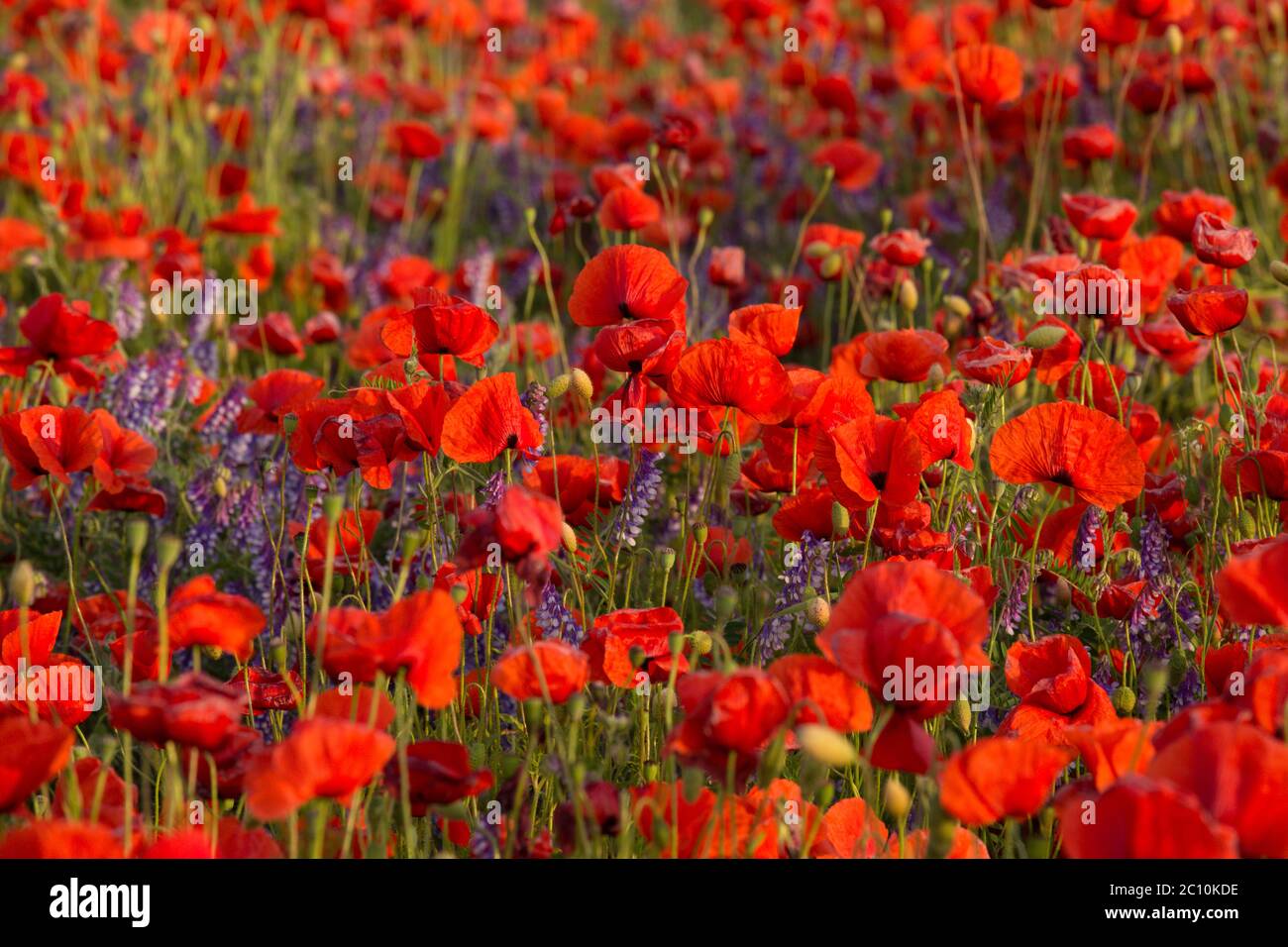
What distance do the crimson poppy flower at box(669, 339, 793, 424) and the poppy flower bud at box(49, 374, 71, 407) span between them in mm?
1133

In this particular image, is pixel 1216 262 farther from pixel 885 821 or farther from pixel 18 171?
pixel 18 171

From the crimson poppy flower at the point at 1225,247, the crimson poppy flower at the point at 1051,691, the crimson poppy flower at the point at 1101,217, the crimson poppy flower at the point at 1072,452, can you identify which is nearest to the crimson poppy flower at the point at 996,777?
the crimson poppy flower at the point at 1051,691

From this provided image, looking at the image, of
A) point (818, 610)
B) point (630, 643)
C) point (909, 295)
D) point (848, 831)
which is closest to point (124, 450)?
point (630, 643)

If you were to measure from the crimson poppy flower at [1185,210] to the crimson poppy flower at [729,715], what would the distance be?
1.55 metres

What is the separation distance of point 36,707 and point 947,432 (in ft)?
3.59

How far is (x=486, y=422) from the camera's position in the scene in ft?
6.04

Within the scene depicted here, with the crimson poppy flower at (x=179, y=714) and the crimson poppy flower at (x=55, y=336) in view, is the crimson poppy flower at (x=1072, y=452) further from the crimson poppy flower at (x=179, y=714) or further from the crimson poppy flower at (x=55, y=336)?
the crimson poppy flower at (x=55, y=336)

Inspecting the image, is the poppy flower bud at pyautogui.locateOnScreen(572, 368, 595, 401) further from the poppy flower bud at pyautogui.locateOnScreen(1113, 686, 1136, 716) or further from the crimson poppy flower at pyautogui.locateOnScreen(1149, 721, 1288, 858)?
the crimson poppy flower at pyautogui.locateOnScreen(1149, 721, 1288, 858)

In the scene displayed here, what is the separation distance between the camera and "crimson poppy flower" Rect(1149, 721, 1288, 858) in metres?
1.24

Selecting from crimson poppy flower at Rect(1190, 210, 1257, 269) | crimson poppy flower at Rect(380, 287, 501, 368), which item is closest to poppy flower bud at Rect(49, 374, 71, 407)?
crimson poppy flower at Rect(380, 287, 501, 368)

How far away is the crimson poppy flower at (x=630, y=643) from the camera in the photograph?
5.81ft

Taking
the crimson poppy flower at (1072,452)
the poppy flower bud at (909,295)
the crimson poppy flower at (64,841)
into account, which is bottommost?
the crimson poppy flower at (64,841)
